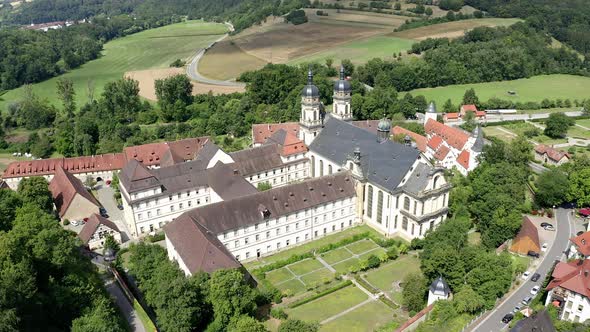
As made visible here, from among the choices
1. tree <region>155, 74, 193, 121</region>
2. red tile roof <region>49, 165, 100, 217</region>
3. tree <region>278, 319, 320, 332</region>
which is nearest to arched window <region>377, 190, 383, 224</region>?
tree <region>278, 319, 320, 332</region>

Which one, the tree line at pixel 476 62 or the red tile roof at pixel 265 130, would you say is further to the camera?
the tree line at pixel 476 62

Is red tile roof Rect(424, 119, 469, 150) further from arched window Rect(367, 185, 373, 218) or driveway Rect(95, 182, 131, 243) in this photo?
driveway Rect(95, 182, 131, 243)

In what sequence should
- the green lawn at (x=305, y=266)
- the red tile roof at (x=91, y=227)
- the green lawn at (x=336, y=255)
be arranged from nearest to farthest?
the green lawn at (x=305, y=266), the green lawn at (x=336, y=255), the red tile roof at (x=91, y=227)

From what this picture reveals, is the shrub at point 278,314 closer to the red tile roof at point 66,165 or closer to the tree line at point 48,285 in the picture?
the tree line at point 48,285

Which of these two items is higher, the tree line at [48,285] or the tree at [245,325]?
the tree line at [48,285]

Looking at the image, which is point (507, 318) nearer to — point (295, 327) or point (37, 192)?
point (295, 327)

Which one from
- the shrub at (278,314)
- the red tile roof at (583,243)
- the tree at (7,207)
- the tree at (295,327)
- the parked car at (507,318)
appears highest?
the tree at (7,207)

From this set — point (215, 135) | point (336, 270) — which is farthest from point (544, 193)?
point (215, 135)

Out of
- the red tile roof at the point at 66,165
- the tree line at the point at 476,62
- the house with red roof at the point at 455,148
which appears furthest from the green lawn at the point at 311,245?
the tree line at the point at 476,62

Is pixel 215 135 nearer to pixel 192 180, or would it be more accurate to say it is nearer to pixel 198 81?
pixel 192 180

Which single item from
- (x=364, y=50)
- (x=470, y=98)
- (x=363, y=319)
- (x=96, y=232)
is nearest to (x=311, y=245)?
(x=363, y=319)
